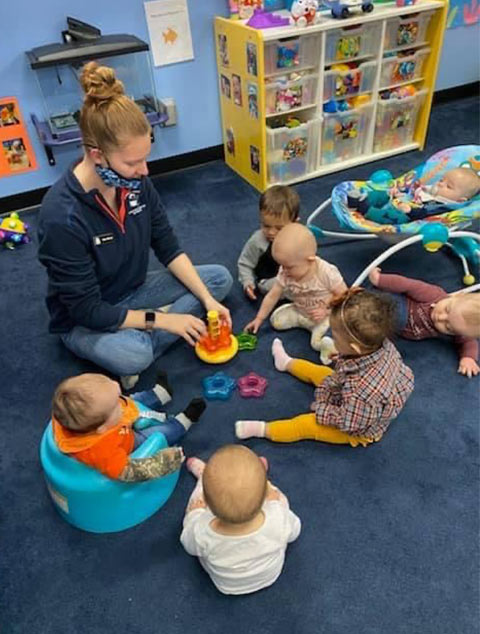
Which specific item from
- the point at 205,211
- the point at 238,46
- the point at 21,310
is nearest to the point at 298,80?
the point at 238,46

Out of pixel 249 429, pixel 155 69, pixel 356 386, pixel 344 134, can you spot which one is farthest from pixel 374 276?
pixel 155 69

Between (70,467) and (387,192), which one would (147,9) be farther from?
(70,467)

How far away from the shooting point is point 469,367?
1780 mm

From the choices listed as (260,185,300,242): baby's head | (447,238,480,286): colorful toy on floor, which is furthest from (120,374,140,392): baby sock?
(447,238,480,286): colorful toy on floor

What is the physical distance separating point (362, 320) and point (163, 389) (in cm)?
72

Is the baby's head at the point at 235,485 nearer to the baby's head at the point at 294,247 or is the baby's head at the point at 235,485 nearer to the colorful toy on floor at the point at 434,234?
the baby's head at the point at 294,247

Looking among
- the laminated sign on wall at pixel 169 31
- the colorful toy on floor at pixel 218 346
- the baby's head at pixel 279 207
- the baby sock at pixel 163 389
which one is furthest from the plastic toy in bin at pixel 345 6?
the baby sock at pixel 163 389

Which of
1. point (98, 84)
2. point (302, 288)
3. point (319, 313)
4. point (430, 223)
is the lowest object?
point (319, 313)

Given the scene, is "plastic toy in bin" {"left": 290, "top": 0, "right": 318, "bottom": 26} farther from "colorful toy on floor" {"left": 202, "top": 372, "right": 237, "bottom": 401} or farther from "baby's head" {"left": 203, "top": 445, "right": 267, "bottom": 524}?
"baby's head" {"left": 203, "top": 445, "right": 267, "bottom": 524}

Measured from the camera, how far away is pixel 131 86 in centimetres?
266

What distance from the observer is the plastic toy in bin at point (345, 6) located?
2.46 m

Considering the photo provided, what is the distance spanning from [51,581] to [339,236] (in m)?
1.79

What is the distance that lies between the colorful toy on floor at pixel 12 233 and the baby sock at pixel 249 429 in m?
1.60

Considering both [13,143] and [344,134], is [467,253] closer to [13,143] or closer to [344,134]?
[344,134]
